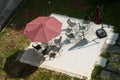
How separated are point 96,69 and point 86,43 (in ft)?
6.35

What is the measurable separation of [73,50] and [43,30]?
231 cm

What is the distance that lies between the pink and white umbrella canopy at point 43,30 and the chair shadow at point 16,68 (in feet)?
6.02

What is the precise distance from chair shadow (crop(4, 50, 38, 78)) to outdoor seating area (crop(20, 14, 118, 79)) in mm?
271

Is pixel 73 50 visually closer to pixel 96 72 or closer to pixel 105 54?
pixel 105 54

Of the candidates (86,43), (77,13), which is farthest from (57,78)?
(77,13)

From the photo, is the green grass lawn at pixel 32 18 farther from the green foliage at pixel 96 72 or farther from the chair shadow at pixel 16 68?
the green foliage at pixel 96 72

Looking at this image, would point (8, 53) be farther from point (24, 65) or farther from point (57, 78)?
point (57, 78)

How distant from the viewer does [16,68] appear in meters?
15.0

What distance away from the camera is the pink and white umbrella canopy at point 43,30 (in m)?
13.8

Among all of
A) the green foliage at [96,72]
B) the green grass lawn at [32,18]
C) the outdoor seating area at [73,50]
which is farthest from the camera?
the green grass lawn at [32,18]

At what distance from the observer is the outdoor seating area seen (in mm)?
14422

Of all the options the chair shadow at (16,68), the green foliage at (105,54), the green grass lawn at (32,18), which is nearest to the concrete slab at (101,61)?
the green foliage at (105,54)

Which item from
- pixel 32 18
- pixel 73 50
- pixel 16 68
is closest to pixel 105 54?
pixel 73 50

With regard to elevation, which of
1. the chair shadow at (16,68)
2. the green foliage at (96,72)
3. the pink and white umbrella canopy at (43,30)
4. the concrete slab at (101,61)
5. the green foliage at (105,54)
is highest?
the pink and white umbrella canopy at (43,30)
